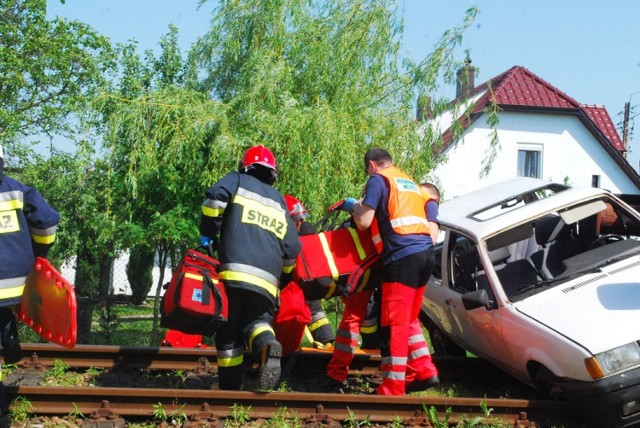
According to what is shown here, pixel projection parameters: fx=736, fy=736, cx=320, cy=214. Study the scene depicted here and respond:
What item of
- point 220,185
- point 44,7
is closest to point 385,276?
point 220,185

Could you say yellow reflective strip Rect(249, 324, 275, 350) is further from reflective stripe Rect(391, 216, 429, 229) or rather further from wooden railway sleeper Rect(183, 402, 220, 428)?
reflective stripe Rect(391, 216, 429, 229)

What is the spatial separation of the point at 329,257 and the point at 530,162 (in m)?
24.3

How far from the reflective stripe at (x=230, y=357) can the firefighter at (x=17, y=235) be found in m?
1.51

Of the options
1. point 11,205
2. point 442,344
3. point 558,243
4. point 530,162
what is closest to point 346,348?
point 442,344

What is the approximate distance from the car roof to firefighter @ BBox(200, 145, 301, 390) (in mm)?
1816

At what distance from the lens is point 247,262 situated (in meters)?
5.43

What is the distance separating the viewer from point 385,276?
5.90m

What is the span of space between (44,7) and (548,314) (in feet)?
44.6

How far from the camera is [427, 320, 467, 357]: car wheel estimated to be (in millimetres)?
7711

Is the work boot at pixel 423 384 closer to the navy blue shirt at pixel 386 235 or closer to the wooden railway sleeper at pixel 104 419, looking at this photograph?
the navy blue shirt at pixel 386 235

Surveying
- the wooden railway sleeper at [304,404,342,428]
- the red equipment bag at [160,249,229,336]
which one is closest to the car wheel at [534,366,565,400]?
the wooden railway sleeper at [304,404,342,428]

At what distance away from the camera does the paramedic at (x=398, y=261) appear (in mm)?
5738

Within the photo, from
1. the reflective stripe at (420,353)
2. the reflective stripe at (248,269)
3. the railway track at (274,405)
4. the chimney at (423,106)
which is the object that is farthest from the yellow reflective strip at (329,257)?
the chimney at (423,106)

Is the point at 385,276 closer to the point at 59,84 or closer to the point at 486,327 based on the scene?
the point at 486,327
